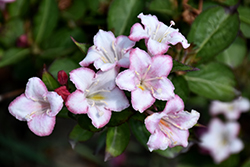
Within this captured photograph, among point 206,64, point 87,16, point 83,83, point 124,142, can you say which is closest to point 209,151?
point 206,64

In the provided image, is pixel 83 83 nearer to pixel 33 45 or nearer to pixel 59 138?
pixel 33 45

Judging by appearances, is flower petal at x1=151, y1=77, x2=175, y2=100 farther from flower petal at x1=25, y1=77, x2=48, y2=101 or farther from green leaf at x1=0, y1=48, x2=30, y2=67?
green leaf at x1=0, y1=48, x2=30, y2=67

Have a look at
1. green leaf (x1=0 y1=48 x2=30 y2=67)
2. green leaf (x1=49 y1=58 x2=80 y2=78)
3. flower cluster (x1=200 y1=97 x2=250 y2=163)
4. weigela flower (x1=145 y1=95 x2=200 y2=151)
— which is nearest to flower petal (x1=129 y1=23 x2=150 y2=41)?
weigela flower (x1=145 y1=95 x2=200 y2=151)

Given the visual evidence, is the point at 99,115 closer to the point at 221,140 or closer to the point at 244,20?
the point at 244,20

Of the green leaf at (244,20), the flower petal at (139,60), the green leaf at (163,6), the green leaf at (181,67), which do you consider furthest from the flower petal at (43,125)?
the green leaf at (244,20)

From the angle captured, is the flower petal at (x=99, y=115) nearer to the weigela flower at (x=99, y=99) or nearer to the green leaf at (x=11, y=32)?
the weigela flower at (x=99, y=99)

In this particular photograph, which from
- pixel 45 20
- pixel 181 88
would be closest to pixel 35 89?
pixel 181 88
